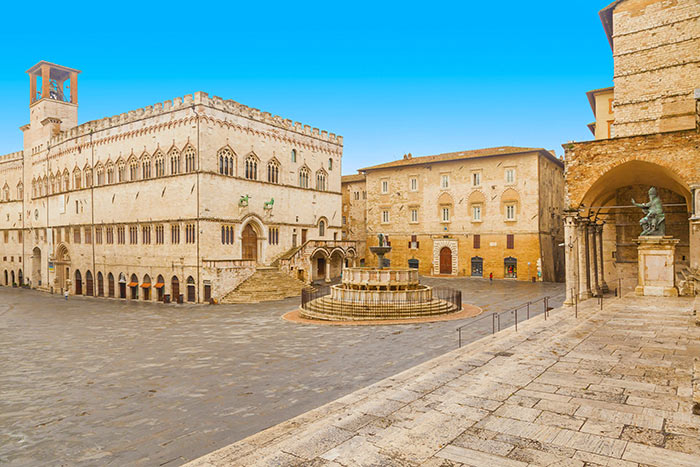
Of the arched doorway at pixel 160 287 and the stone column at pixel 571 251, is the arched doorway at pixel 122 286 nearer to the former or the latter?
the arched doorway at pixel 160 287

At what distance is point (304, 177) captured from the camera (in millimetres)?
44219

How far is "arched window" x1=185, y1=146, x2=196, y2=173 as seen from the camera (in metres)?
34.5

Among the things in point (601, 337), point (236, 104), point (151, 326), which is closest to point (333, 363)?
point (601, 337)

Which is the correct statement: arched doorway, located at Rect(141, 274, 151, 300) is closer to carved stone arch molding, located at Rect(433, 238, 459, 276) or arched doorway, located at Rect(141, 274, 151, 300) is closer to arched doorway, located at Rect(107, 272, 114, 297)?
arched doorway, located at Rect(107, 272, 114, 297)

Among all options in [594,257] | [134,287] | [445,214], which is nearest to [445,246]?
[445,214]

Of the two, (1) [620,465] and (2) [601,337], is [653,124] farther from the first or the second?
(1) [620,465]

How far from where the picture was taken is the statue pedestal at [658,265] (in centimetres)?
2173

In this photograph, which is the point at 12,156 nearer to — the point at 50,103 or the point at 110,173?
the point at 50,103

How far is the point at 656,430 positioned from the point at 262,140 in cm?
3630

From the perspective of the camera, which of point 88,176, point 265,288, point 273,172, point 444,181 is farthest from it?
point 444,181

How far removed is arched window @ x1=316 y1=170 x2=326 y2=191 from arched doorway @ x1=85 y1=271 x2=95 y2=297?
23.3m

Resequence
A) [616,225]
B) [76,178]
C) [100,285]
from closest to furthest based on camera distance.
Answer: [616,225], [100,285], [76,178]

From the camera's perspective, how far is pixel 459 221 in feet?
154

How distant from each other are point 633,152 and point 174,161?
101ft
